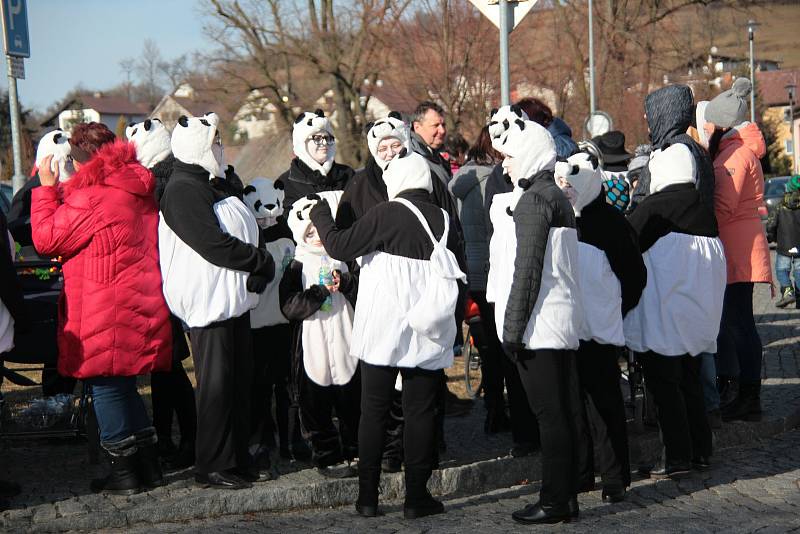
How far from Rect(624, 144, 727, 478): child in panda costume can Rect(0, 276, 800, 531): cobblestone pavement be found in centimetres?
44

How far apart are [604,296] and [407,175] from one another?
51.2 inches

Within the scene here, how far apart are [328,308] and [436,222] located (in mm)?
934

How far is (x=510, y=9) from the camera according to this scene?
7.93 m

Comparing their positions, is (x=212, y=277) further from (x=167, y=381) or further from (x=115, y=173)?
(x=167, y=381)

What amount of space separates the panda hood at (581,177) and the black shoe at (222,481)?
2362mm

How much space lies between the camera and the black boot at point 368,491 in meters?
5.75

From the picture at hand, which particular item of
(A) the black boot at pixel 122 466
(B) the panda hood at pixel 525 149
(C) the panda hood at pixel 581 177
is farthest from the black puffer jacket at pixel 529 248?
(A) the black boot at pixel 122 466

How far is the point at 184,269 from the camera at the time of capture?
5887 mm

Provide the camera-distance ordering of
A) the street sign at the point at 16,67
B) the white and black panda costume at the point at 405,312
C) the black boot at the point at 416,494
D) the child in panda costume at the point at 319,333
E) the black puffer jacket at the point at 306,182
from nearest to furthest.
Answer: the white and black panda costume at the point at 405,312 < the black boot at the point at 416,494 < the child in panda costume at the point at 319,333 < the black puffer jacket at the point at 306,182 < the street sign at the point at 16,67

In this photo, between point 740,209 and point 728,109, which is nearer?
point 728,109

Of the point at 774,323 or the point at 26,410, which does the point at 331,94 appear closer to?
the point at 774,323

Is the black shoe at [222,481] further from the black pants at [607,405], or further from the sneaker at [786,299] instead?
the sneaker at [786,299]

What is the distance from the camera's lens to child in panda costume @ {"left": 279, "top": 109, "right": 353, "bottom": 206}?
21.9 feet

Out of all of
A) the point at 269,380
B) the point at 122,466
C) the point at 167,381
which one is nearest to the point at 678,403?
the point at 269,380
